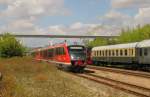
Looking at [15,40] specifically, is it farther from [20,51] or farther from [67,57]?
[67,57]

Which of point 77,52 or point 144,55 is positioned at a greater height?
point 77,52

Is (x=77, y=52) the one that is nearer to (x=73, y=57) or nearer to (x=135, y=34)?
(x=73, y=57)

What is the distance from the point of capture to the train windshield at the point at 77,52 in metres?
35.7

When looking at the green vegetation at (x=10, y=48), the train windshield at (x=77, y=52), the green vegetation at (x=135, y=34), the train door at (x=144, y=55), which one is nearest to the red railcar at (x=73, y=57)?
the train windshield at (x=77, y=52)

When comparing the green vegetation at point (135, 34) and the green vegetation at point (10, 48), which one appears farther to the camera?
the green vegetation at point (135, 34)

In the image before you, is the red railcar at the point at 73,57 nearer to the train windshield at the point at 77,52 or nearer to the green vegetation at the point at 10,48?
the train windshield at the point at 77,52

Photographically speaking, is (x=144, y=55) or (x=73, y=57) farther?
(x=144, y=55)

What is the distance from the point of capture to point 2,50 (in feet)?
245

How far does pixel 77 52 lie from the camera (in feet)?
118

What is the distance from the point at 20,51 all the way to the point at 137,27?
59598 millimetres

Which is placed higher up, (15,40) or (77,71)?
(15,40)

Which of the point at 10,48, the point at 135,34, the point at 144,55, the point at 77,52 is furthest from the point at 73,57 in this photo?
the point at 135,34

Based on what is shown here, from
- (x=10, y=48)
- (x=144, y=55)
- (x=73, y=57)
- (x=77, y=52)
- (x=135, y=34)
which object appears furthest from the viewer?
(x=135, y=34)

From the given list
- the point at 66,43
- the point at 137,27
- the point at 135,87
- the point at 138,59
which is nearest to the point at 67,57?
the point at 66,43
